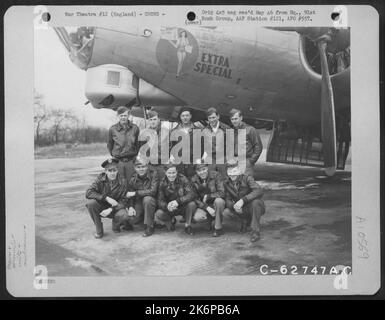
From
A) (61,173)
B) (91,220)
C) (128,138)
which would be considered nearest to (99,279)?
(91,220)

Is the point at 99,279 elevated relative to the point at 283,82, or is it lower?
lower

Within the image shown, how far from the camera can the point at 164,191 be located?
7.32 feet

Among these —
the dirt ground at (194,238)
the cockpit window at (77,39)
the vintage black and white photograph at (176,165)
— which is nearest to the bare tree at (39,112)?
the vintage black and white photograph at (176,165)

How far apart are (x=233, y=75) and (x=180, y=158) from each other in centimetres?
62

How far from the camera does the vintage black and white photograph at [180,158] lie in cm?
222

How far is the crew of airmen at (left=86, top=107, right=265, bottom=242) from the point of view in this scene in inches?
87.4

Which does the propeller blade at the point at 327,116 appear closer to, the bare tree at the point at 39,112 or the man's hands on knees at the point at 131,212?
the man's hands on knees at the point at 131,212

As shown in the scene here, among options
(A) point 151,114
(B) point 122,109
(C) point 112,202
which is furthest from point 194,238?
(B) point 122,109

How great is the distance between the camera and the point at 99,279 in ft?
7.26

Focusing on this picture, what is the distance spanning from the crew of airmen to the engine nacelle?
0.13m

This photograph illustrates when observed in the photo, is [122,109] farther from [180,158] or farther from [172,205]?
[172,205]

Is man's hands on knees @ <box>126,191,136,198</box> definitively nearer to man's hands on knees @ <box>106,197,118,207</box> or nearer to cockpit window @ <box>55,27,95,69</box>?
man's hands on knees @ <box>106,197,118,207</box>

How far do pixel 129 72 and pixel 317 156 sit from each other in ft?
4.24

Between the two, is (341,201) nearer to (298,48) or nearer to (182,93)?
(298,48)
